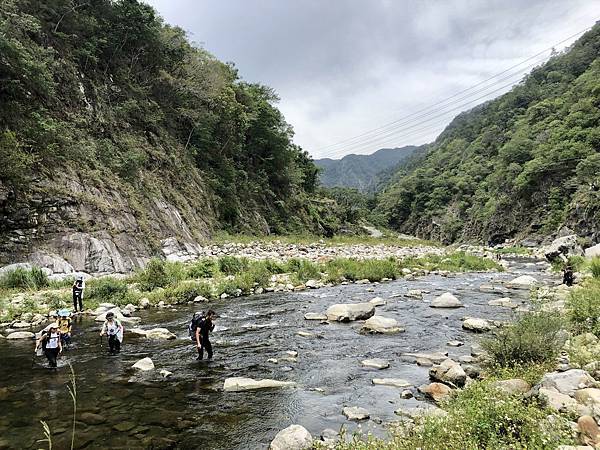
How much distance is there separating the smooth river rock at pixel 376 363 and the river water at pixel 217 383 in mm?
221

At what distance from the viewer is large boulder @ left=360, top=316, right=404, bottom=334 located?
1258cm

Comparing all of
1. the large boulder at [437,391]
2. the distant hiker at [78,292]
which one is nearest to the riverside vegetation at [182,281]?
the distant hiker at [78,292]

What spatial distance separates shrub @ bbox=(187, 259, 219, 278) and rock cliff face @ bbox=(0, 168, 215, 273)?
307 cm

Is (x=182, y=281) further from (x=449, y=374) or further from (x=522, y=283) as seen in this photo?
(x=522, y=283)

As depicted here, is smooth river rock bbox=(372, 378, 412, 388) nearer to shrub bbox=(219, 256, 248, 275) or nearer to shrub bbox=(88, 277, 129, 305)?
shrub bbox=(88, 277, 129, 305)

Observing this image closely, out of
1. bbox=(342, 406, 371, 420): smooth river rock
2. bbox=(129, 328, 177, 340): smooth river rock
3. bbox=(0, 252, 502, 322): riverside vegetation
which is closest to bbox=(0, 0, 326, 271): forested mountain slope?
bbox=(0, 252, 502, 322): riverside vegetation

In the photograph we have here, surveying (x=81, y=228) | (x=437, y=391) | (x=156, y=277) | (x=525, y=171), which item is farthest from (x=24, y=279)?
(x=525, y=171)

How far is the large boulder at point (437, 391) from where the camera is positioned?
23.6 feet

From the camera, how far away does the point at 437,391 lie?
7395 millimetres

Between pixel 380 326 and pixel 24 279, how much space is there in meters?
15.0

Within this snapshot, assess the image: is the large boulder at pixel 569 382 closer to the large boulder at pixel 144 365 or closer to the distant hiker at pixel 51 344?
the large boulder at pixel 144 365

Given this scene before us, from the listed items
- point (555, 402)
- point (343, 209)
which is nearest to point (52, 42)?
point (555, 402)

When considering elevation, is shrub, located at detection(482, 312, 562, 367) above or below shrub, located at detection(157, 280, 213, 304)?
below

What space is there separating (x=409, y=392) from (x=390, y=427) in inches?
68.2
